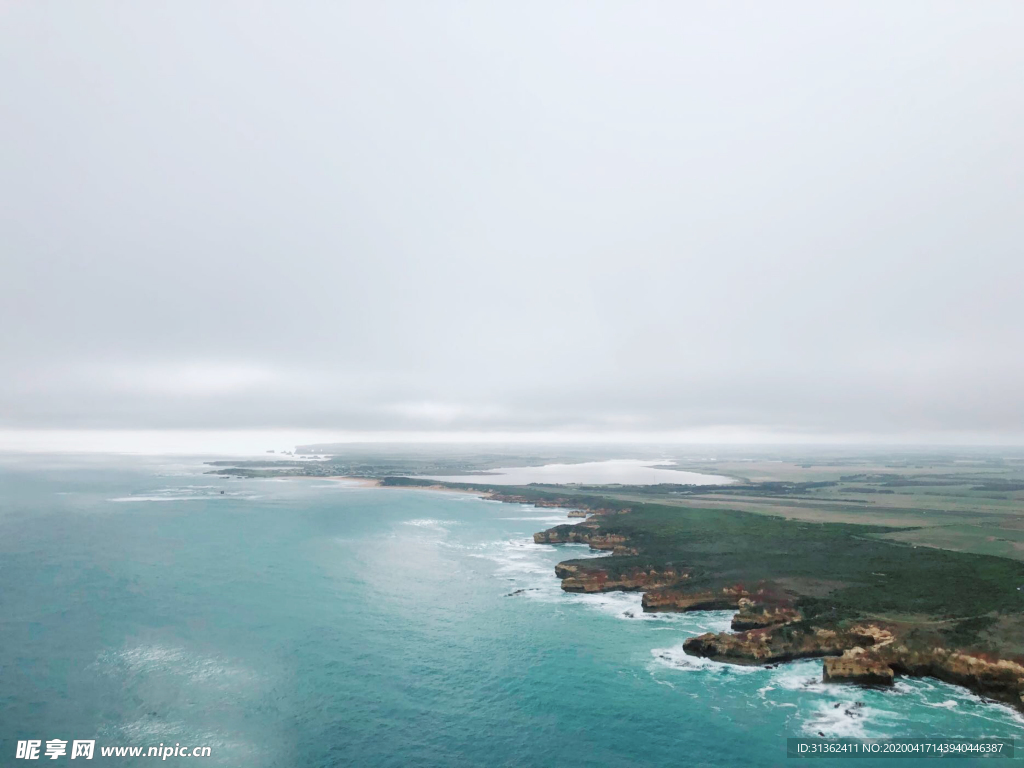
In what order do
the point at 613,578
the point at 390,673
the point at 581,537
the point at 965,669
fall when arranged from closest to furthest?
the point at 965,669
the point at 390,673
the point at 613,578
the point at 581,537

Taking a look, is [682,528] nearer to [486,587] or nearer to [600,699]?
[486,587]

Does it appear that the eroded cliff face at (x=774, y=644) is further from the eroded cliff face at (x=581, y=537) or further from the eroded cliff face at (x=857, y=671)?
the eroded cliff face at (x=581, y=537)

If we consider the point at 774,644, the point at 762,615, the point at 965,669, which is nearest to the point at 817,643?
the point at 774,644

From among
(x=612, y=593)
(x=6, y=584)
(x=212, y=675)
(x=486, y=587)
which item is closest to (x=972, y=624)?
(x=612, y=593)

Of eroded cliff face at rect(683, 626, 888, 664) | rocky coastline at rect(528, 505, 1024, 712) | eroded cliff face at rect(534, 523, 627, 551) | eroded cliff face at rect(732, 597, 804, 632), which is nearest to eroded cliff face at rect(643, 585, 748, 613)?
rocky coastline at rect(528, 505, 1024, 712)

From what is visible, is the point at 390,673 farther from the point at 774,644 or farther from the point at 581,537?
the point at 581,537

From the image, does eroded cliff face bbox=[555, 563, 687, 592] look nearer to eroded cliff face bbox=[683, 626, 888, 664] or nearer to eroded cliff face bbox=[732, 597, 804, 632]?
eroded cliff face bbox=[732, 597, 804, 632]
